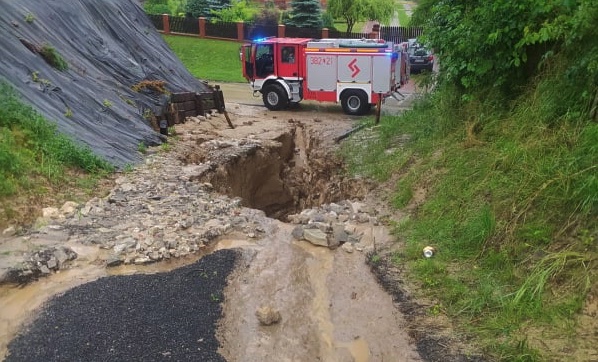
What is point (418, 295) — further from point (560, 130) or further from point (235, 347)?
point (560, 130)

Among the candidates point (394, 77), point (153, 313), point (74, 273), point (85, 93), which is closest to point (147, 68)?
point (85, 93)

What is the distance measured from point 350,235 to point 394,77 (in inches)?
407

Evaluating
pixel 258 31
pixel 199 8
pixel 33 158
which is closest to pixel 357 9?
pixel 258 31

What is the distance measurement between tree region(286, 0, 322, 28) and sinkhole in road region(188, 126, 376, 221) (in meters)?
17.9

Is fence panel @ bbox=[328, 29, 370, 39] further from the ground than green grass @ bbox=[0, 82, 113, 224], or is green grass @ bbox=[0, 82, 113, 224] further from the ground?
fence panel @ bbox=[328, 29, 370, 39]

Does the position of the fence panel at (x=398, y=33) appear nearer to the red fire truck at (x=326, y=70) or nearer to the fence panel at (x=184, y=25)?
the fence panel at (x=184, y=25)

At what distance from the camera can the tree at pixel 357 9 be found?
108 ft

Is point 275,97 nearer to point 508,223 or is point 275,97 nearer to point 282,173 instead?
point 282,173

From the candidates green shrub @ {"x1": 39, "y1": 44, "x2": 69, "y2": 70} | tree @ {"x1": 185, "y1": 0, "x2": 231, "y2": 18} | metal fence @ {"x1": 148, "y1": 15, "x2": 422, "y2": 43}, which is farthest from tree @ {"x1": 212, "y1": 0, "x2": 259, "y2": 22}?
green shrub @ {"x1": 39, "y1": 44, "x2": 69, "y2": 70}

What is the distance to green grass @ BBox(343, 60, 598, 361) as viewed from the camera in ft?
16.5

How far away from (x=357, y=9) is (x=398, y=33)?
11.9 ft

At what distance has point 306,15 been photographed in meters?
31.5

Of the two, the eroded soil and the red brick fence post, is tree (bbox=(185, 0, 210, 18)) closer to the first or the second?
the red brick fence post

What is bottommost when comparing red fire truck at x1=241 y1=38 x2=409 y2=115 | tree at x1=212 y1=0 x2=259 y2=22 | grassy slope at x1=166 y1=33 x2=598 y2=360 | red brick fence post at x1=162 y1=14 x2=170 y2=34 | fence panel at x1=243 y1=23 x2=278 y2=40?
grassy slope at x1=166 y1=33 x2=598 y2=360
